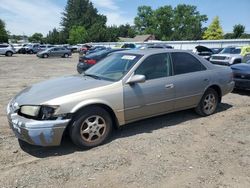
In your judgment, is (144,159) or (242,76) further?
(242,76)

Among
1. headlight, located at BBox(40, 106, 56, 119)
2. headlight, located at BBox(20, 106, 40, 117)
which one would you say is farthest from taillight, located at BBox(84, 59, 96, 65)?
headlight, located at BBox(40, 106, 56, 119)

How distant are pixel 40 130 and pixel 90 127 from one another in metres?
0.83

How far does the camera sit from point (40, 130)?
13.7 feet

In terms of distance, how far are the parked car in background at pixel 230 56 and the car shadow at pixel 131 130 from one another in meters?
9.22

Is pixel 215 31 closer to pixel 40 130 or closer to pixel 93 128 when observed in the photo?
pixel 93 128

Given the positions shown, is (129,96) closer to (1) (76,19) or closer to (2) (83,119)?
(2) (83,119)

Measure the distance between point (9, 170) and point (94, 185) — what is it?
1.29 metres

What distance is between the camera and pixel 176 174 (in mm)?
3896

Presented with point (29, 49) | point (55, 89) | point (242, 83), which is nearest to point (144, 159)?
point (55, 89)

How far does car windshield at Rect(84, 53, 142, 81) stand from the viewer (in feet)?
17.3

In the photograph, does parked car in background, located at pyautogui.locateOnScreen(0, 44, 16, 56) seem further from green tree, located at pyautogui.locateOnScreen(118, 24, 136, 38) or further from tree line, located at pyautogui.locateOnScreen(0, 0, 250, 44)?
green tree, located at pyautogui.locateOnScreen(118, 24, 136, 38)

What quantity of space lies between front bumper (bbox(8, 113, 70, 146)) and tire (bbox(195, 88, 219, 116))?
3347mm

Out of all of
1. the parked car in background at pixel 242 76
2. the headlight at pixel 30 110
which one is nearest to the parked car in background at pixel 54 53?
the parked car in background at pixel 242 76

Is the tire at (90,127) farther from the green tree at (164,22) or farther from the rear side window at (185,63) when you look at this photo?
the green tree at (164,22)
